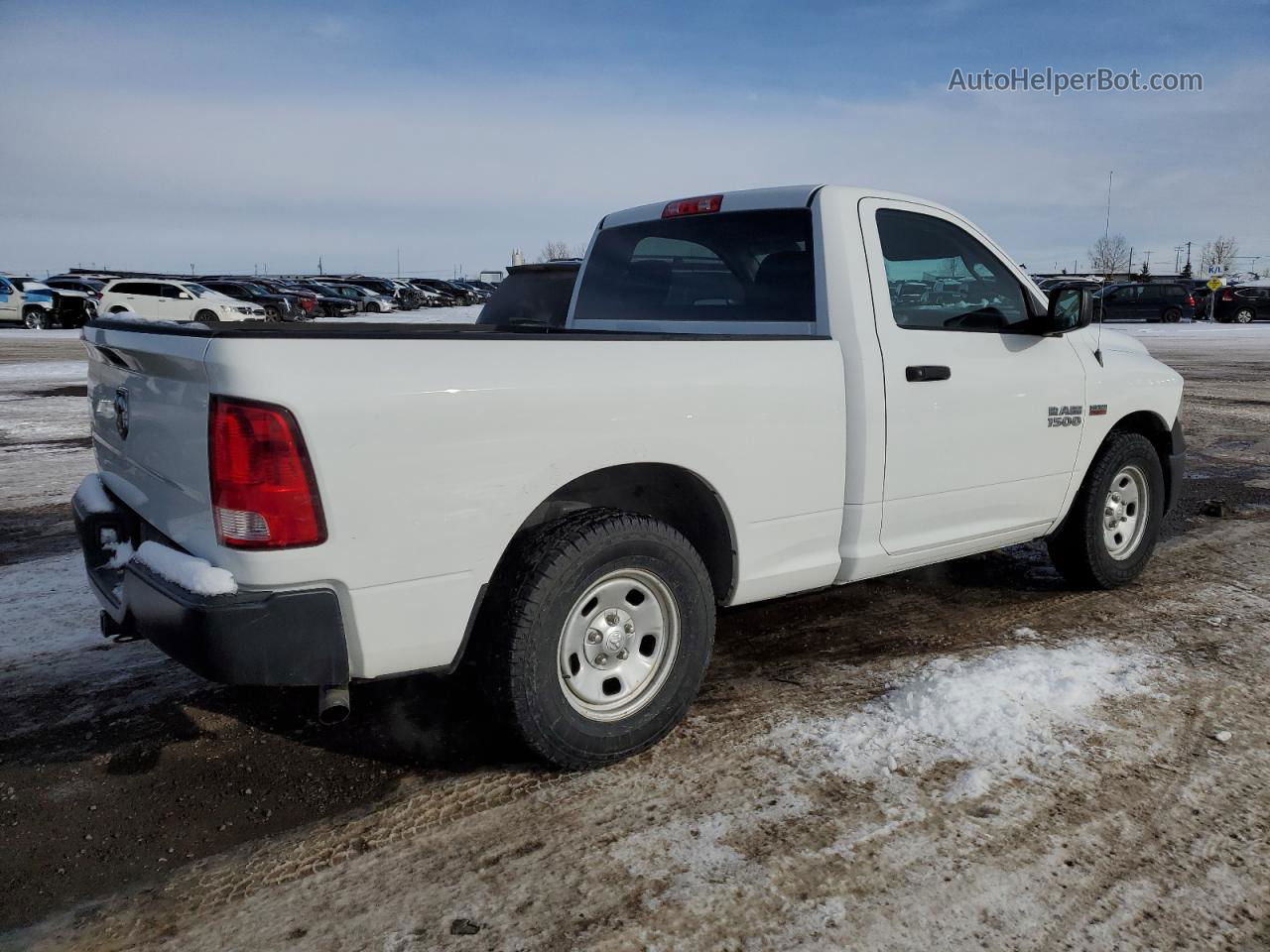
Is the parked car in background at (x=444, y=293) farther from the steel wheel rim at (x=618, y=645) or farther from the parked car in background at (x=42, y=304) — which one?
the steel wheel rim at (x=618, y=645)

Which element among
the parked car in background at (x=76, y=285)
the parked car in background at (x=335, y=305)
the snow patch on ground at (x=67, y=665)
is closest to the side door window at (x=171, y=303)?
the parked car in background at (x=76, y=285)

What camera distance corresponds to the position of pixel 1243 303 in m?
38.4

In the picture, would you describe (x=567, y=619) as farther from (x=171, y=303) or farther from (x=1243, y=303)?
(x=1243, y=303)

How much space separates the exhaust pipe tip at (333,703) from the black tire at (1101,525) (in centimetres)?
364

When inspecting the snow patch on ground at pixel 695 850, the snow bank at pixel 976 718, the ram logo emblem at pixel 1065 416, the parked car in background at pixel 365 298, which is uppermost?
the parked car in background at pixel 365 298

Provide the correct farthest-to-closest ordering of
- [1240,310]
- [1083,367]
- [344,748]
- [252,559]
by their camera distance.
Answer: [1240,310] < [1083,367] < [344,748] < [252,559]

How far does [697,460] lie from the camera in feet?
10.6

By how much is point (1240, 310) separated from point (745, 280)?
1650 inches

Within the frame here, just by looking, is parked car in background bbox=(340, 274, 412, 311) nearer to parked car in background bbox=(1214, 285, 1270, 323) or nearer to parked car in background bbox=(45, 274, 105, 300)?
parked car in background bbox=(45, 274, 105, 300)

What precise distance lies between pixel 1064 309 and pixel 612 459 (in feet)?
7.91

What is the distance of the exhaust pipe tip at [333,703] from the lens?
8.78ft

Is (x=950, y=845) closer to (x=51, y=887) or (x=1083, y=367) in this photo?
(x=51, y=887)

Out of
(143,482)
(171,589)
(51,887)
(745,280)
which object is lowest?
(51,887)

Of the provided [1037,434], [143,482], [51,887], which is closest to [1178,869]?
[1037,434]
